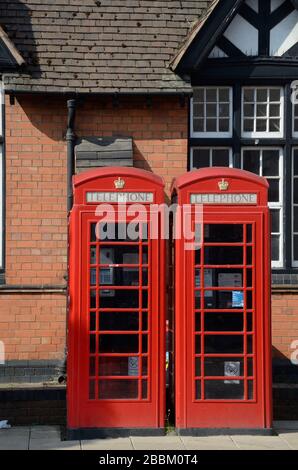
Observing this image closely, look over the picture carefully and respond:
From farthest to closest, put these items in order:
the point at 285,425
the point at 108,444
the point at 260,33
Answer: the point at 260,33
the point at 285,425
the point at 108,444

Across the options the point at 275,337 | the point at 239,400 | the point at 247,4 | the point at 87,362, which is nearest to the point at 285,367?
the point at 275,337

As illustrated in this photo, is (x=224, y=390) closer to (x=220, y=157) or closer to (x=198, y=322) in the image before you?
(x=198, y=322)

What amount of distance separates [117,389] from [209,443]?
1107mm

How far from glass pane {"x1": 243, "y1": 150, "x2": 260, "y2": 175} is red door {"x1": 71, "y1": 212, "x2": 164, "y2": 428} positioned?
300cm

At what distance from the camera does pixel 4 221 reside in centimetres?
1061

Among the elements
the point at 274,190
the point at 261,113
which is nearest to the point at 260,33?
the point at 261,113

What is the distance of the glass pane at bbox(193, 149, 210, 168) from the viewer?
1120cm

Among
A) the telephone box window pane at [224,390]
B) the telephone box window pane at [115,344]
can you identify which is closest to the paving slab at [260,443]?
the telephone box window pane at [224,390]

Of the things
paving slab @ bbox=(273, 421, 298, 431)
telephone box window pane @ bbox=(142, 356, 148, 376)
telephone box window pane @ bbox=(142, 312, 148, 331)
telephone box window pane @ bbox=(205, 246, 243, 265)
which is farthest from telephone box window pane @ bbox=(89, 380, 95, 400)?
paving slab @ bbox=(273, 421, 298, 431)

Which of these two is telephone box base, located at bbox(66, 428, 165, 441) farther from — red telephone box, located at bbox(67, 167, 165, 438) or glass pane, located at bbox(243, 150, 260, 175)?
glass pane, located at bbox(243, 150, 260, 175)

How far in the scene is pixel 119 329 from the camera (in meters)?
8.66
